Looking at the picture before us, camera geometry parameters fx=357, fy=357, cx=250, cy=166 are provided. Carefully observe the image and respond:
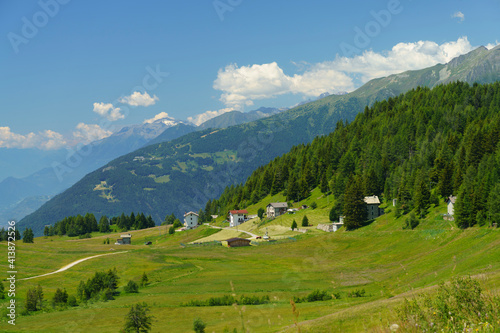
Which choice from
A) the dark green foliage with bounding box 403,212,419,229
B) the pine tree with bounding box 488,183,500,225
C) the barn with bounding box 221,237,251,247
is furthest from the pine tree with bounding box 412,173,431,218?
the barn with bounding box 221,237,251,247

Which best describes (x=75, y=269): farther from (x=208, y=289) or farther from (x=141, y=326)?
(x=141, y=326)

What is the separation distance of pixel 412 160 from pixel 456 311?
396 feet

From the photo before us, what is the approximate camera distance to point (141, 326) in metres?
32.5

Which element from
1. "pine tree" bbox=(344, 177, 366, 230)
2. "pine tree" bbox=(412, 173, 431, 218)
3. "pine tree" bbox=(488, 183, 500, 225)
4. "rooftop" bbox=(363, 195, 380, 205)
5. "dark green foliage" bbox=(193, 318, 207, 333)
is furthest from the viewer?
"rooftop" bbox=(363, 195, 380, 205)

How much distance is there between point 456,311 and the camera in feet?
33.2

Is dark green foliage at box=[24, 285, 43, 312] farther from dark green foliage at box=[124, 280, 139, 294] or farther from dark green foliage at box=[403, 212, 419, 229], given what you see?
dark green foliage at box=[403, 212, 419, 229]

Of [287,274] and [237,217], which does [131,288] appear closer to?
[287,274]

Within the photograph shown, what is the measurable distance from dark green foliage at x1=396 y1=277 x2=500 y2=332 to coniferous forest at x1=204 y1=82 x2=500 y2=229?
62507 mm

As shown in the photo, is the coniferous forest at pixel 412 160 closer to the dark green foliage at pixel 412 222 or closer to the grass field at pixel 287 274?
the dark green foliage at pixel 412 222

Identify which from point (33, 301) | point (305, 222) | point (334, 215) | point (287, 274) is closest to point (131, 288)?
point (33, 301)

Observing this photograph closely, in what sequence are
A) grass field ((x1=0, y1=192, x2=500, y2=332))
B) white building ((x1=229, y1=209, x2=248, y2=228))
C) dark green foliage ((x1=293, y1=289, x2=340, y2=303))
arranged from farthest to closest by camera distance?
white building ((x1=229, y1=209, x2=248, y2=228))
dark green foliage ((x1=293, y1=289, x2=340, y2=303))
grass field ((x1=0, y1=192, x2=500, y2=332))

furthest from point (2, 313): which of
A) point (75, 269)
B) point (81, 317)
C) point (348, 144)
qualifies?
point (348, 144)

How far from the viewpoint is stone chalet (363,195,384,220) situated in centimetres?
11012

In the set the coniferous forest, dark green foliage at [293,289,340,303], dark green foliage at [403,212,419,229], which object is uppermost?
the coniferous forest
